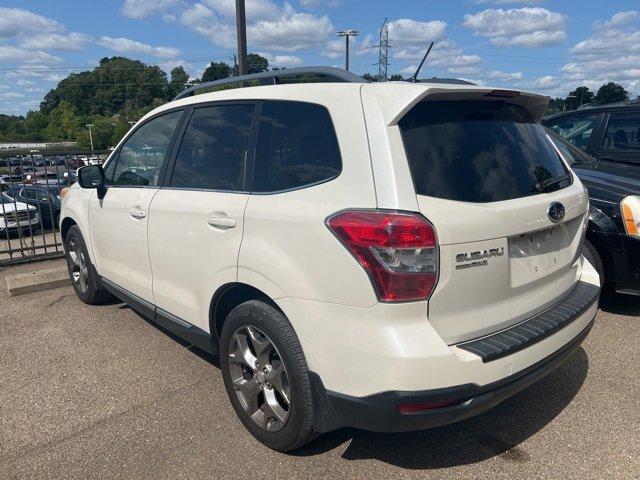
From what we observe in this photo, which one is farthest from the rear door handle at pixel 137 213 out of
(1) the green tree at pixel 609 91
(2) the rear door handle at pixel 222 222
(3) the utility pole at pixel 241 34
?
(1) the green tree at pixel 609 91

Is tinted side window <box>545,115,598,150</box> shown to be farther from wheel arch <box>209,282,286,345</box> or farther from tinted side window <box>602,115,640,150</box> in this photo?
wheel arch <box>209,282,286,345</box>

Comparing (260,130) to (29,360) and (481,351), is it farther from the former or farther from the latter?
(29,360)

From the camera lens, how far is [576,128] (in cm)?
654

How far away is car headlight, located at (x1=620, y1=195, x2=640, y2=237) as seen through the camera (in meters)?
4.00

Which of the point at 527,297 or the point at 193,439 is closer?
the point at 527,297

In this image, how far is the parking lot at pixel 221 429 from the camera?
2553 mm

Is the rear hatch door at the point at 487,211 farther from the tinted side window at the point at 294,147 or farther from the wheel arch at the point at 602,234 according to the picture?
the wheel arch at the point at 602,234

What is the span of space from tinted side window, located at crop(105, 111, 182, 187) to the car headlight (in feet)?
11.5

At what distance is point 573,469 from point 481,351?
91 cm

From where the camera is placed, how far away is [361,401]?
2125 millimetres

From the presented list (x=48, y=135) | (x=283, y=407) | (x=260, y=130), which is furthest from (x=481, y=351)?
(x=48, y=135)

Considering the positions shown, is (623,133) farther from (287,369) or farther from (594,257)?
(287,369)

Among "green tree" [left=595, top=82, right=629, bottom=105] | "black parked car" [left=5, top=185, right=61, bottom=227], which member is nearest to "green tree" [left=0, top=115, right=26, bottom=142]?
"green tree" [left=595, top=82, right=629, bottom=105]

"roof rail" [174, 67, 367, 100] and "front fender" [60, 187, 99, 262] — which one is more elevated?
"roof rail" [174, 67, 367, 100]
